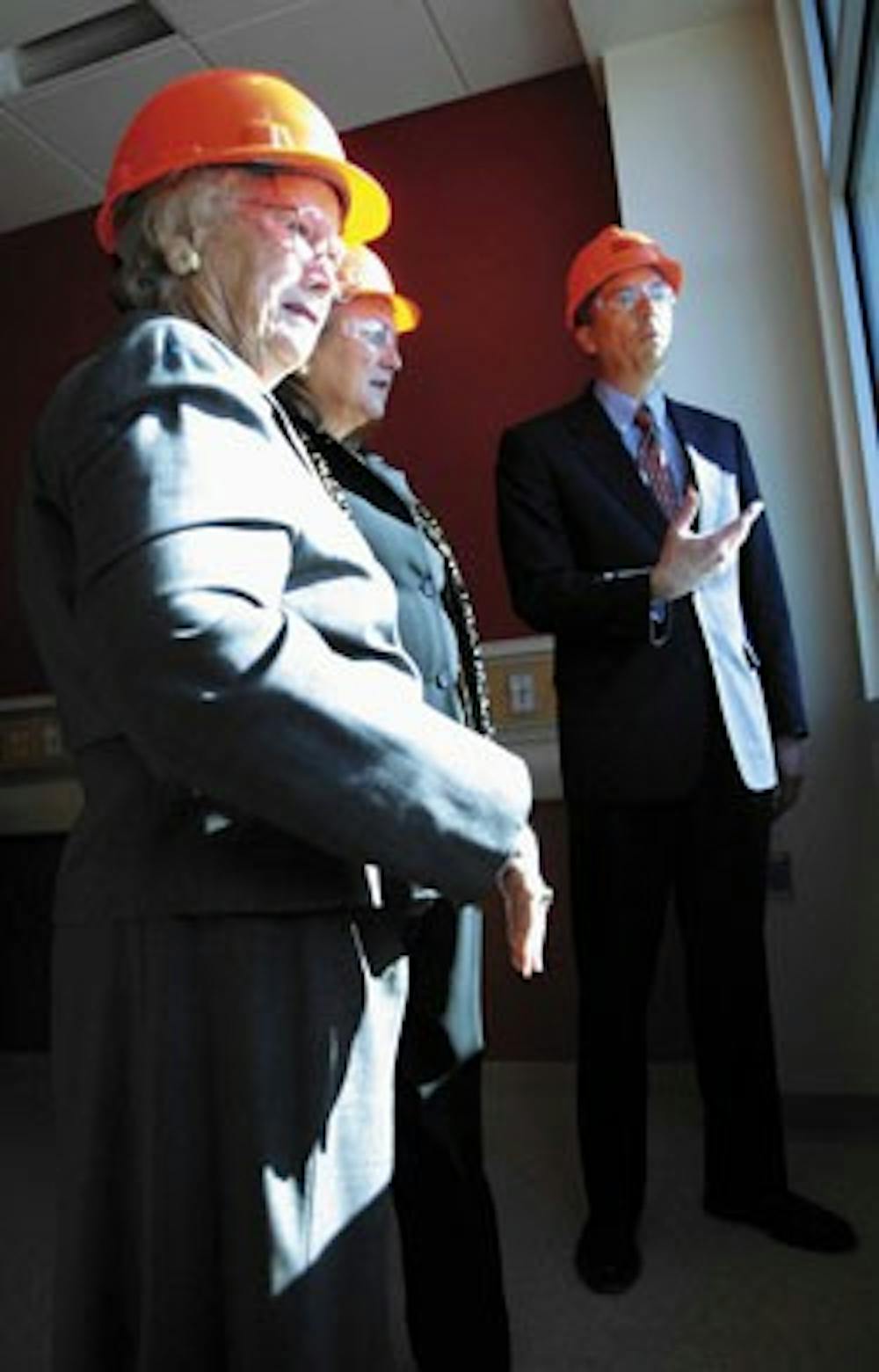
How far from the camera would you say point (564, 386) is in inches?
113

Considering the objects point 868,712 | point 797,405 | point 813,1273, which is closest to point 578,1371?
point 813,1273

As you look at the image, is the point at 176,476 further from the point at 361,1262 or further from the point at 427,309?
the point at 427,309

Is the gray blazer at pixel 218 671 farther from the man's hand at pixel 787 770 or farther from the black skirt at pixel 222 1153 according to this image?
the man's hand at pixel 787 770

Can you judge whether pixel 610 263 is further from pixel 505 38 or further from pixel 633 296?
pixel 505 38

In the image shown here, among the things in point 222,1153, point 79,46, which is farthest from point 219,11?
point 222,1153

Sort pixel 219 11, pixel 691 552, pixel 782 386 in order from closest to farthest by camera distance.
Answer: pixel 691 552 < pixel 782 386 < pixel 219 11

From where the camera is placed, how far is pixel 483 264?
2959mm

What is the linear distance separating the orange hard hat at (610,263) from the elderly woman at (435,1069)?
78 centimetres

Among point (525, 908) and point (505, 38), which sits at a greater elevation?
point (505, 38)

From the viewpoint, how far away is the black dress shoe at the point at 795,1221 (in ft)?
Result: 5.52

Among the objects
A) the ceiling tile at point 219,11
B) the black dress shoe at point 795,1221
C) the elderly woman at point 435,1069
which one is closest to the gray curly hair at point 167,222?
the elderly woman at point 435,1069

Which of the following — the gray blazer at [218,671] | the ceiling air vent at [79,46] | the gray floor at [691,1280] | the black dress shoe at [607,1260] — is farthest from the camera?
the ceiling air vent at [79,46]

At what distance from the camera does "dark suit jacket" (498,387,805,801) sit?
1.70 m

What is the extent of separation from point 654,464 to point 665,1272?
139 cm
